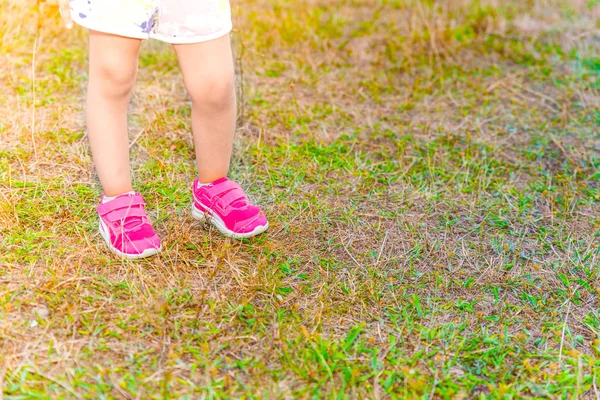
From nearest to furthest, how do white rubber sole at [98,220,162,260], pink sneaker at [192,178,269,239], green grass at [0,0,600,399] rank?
green grass at [0,0,600,399], white rubber sole at [98,220,162,260], pink sneaker at [192,178,269,239]

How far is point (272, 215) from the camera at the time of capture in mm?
2201

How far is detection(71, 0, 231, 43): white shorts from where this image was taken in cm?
158

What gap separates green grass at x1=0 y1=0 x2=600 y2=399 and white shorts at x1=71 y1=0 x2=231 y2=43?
2.10ft

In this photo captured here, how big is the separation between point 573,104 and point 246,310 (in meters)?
2.15

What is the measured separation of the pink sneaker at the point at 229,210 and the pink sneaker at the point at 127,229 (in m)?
0.22

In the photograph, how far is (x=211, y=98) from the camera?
180cm

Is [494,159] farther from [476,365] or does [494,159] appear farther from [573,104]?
[476,365]

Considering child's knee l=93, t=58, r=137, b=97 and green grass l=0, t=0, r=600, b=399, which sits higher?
child's knee l=93, t=58, r=137, b=97

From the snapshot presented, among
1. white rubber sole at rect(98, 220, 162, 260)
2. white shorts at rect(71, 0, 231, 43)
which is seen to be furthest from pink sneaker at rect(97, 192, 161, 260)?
white shorts at rect(71, 0, 231, 43)

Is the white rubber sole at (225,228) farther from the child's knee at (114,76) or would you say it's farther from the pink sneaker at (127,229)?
the child's knee at (114,76)

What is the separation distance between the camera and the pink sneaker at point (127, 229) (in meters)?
1.86

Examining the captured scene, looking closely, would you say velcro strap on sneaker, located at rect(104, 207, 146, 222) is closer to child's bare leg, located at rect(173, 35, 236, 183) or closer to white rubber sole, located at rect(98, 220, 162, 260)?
white rubber sole, located at rect(98, 220, 162, 260)

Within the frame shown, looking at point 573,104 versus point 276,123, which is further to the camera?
point 573,104

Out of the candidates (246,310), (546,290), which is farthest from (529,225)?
(246,310)
